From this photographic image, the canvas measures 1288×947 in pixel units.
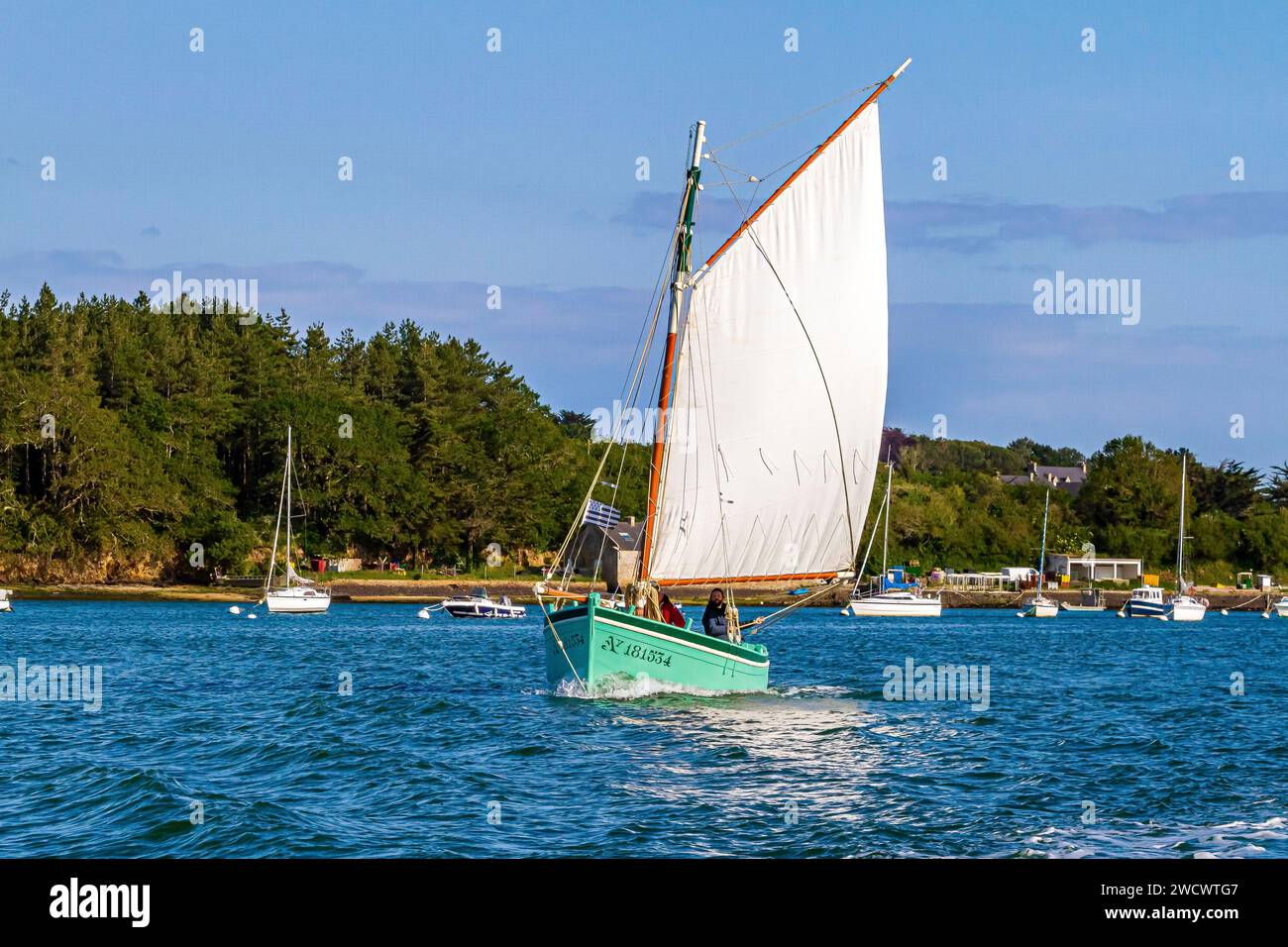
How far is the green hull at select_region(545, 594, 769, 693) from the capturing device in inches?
1372

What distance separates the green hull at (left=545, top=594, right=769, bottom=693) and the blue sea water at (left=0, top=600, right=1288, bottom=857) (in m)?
0.68

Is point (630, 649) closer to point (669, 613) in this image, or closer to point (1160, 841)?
point (669, 613)

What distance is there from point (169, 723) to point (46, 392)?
10620cm

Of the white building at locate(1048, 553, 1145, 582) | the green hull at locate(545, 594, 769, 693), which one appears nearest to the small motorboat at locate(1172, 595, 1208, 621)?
the white building at locate(1048, 553, 1145, 582)

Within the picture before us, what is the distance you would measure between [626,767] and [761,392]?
47.1 feet

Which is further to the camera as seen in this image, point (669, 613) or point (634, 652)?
point (669, 613)

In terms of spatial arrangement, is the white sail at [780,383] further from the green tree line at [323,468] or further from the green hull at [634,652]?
the green tree line at [323,468]

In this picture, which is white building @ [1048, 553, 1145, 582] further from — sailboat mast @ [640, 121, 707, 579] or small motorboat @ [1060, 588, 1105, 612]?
sailboat mast @ [640, 121, 707, 579]

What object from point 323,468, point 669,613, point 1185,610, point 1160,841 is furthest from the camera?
point 323,468

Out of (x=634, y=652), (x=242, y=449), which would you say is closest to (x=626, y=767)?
(x=634, y=652)

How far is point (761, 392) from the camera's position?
38.0 metres
